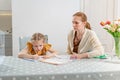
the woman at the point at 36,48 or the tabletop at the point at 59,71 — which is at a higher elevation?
the woman at the point at 36,48

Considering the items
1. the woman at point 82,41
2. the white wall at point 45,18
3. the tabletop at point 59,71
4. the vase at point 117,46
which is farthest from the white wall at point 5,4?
the vase at point 117,46

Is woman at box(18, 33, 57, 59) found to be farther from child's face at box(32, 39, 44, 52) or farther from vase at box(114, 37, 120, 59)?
vase at box(114, 37, 120, 59)

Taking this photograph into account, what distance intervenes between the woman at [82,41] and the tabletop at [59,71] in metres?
0.44

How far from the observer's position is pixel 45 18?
366 centimetres

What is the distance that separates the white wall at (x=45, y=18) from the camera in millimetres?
3566

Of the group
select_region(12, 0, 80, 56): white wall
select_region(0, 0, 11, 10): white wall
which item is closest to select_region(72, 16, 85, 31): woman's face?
select_region(12, 0, 80, 56): white wall

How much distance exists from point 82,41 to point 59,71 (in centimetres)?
86

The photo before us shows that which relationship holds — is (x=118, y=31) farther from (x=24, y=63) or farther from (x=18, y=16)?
(x=18, y=16)

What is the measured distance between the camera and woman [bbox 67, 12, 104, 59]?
7.35 feet

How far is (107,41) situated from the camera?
3609 millimetres

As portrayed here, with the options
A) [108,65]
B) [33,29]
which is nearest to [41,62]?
[108,65]

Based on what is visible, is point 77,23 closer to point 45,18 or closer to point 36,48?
point 36,48

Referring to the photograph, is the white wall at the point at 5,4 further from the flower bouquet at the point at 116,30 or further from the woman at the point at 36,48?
the flower bouquet at the point at 116,30

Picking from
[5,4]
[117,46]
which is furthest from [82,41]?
[5,4]
